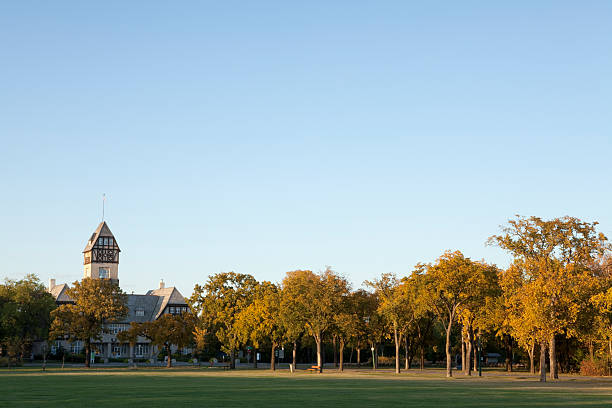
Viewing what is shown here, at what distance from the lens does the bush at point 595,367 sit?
75.3 metres

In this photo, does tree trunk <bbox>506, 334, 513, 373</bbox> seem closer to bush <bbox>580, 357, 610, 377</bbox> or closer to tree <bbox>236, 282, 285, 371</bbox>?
bush <bbox>580, 357, 610, 377</bbox>

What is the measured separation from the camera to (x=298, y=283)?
8544 cm

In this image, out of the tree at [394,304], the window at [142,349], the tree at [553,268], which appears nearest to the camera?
the tree at [553,268]

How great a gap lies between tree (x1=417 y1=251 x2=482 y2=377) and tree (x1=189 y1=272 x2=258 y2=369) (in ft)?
121

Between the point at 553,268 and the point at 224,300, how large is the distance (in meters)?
53.0

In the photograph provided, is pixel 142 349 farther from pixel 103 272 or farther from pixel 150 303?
pixel 103 272

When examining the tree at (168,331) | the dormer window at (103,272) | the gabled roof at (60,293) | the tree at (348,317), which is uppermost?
the dormer window at (103,272)

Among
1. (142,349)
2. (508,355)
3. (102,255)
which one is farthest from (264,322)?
(102,255)

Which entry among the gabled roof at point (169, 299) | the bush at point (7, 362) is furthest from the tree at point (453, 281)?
the gabled roof at point (169, 299)

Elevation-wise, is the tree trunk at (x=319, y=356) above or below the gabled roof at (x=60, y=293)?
below

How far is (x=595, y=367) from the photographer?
76.2 metres

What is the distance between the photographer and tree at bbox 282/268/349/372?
83.1 m

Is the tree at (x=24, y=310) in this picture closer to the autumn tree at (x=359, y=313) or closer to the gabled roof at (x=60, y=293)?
the gabled roof at (x=60, y=293)

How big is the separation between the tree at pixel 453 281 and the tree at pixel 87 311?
48.8m
